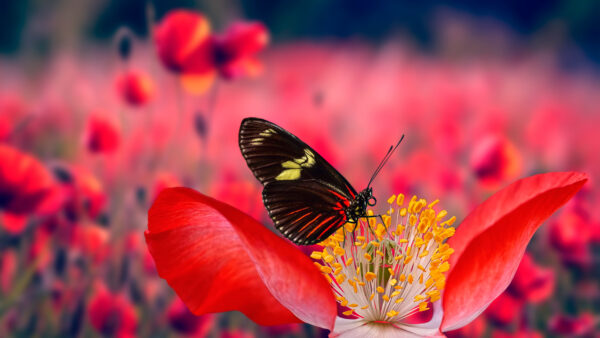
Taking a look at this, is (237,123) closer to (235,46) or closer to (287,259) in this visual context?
(235,46)

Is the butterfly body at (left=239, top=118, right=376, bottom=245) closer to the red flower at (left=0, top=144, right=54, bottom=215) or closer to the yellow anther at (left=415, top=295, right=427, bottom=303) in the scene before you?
the yellow anther at (left=415, top=295, right=427, bottom=303)

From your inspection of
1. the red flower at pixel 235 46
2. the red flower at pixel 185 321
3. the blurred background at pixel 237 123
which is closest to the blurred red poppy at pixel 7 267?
the blurred background at pixel 237 123

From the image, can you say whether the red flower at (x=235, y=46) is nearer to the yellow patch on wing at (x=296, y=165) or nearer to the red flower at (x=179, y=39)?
the red flower at (x=179, y=39)

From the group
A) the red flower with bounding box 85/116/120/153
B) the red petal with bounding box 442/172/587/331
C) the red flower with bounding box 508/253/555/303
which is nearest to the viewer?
the red petal with bounding box 442/172/587/331

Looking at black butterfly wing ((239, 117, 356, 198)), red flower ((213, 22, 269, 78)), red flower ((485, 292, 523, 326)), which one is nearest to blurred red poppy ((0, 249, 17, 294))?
red flower ((213, 22, 269, 78))

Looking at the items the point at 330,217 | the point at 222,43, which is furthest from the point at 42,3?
the point at 330,217
